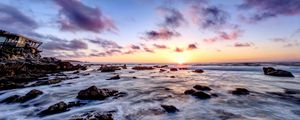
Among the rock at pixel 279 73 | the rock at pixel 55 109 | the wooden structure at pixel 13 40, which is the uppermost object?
the wooden structure at pixel 13 40

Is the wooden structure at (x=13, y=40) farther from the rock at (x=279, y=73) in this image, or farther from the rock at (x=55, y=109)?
the rock at (x=279, y=73)

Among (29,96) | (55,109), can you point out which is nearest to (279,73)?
(55,109)

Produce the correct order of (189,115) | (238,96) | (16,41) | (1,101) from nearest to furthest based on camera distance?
(189,115) < (1,101) < (238,96) < (16,41)

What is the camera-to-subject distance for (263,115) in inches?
416

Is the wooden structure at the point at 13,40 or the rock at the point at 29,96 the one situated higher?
the wooden structure at the point at 13,40

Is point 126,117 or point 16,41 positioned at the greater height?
point 16,41

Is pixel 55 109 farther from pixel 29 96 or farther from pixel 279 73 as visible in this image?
pixel 279 73

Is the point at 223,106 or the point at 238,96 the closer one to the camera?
the point at 223,106

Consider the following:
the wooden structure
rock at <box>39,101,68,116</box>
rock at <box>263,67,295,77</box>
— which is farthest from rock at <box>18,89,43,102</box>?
the wooden structure

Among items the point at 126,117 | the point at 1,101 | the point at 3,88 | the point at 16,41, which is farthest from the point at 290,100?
the point at 16,41

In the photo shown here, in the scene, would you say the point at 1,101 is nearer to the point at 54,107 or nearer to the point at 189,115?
the point at 54,107

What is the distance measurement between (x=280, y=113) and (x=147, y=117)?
290 inches

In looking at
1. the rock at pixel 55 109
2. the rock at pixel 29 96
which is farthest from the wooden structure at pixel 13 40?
the rock at pixel 55 109

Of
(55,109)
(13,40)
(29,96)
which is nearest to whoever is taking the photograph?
(55,109)
